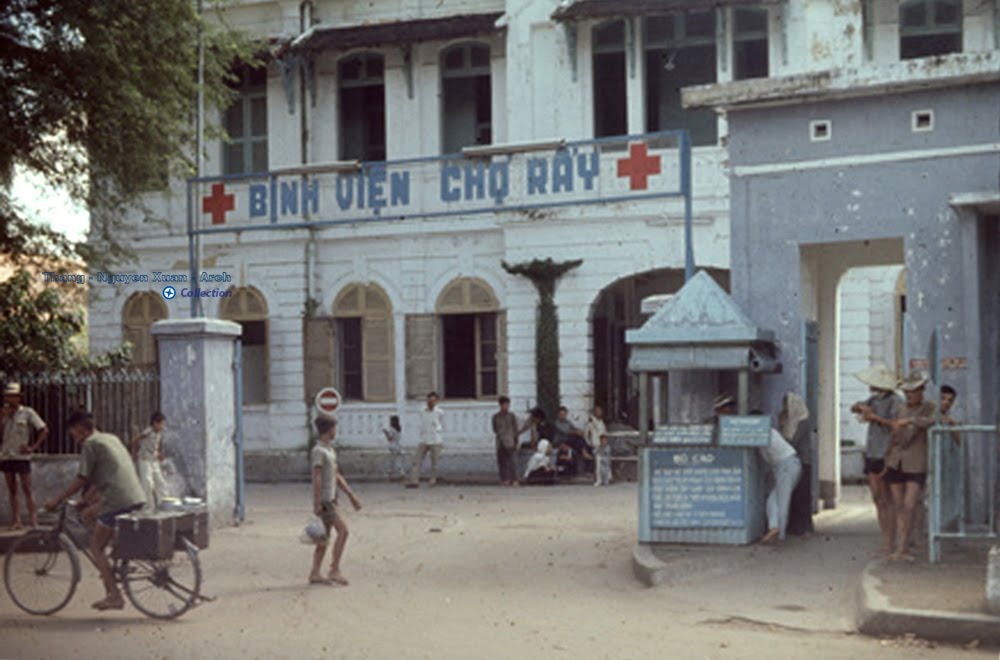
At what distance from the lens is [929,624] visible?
31.0 ft

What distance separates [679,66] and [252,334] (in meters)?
9.45

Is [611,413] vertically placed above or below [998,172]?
below

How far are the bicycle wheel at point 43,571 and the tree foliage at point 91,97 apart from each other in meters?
9.69

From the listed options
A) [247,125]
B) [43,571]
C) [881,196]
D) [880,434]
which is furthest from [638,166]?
[43,571]

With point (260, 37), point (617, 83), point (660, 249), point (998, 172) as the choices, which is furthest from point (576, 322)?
point (998, 172)

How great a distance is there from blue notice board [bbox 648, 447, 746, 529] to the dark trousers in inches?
423

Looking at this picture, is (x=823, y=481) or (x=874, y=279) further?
(x=874, y=279)

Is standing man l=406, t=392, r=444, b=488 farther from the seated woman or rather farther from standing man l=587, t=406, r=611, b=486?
standing man l=587, t=406, r=611, b=486

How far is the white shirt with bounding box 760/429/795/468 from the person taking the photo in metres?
13.8

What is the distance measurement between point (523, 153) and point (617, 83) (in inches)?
92.0

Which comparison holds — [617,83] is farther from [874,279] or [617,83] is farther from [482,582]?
[482,582]

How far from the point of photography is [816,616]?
34.1 feet

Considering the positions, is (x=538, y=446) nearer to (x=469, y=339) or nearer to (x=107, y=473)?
(x=469, y=339)

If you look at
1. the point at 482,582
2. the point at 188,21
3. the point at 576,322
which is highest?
the point at 188,21
